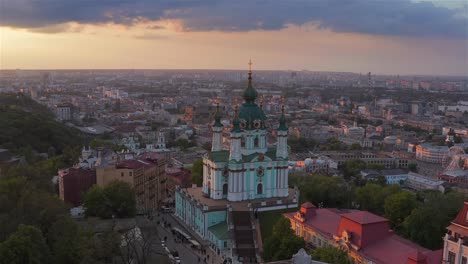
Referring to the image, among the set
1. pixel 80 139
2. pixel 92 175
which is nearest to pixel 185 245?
pixel 92 175

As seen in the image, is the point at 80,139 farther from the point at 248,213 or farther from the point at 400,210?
the point at 400,210

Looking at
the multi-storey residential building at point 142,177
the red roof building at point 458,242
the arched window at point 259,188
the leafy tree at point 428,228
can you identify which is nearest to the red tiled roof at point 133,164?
the multi-storey residential building at point 142,177

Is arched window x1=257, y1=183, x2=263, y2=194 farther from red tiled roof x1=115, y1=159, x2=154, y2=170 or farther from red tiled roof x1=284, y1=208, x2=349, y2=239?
red tiled roof x1=115, y1=159, x2=154, y2=170

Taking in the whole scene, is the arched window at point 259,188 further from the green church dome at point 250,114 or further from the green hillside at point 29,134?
the green hillside at point 29,134

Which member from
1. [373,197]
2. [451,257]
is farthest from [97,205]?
[451,257]

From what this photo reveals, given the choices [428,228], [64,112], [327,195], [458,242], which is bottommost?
[64,112]

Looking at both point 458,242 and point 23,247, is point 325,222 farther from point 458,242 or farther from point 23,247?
point 23,247

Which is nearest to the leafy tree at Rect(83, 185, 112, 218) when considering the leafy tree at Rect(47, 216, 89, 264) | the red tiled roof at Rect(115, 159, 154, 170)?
the red tiled roof at Rect(115, 159, 154, 170)
